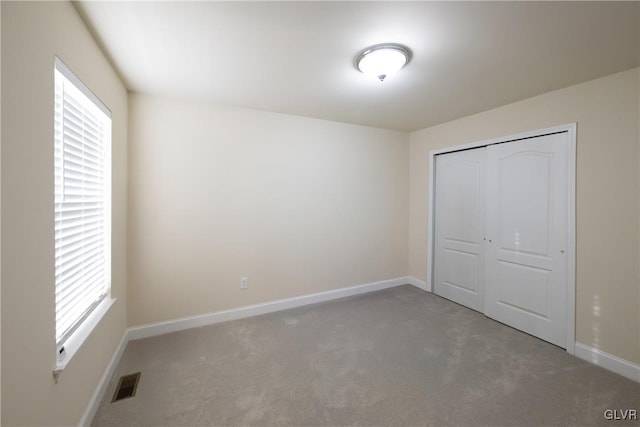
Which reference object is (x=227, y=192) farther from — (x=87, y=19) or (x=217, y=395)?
(x=217, y=395)

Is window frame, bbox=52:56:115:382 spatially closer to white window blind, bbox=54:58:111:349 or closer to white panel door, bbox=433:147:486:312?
white window blind, bbox=54:58:111:349

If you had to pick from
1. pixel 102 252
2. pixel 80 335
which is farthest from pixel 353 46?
pixel 80 335

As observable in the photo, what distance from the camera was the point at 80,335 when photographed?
160cm

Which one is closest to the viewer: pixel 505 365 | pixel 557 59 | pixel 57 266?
pixel 57 266

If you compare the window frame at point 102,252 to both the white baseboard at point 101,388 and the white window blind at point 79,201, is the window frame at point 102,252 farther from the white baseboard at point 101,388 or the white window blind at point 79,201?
the white baseboard at point 101,388

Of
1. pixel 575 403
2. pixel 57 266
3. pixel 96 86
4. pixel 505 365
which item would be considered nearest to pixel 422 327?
pixel 505 365

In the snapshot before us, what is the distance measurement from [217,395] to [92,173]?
1.80 m

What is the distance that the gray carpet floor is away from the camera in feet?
5.74

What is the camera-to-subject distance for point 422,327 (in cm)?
295

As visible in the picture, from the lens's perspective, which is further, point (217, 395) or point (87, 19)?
point (217, 395)

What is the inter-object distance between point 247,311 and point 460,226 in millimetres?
2960

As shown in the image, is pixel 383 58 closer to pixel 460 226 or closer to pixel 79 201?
pixel 79 201

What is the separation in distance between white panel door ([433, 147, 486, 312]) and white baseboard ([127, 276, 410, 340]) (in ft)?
2.71

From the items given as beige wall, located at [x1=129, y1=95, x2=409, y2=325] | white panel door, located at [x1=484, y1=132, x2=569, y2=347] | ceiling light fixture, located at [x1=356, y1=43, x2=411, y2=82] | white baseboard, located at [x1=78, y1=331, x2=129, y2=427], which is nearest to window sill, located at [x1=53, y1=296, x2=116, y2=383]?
white baseboard, located at [x1=78, y1=331, x2=129, y2=427]
